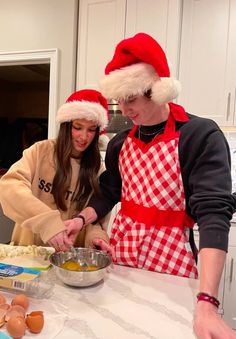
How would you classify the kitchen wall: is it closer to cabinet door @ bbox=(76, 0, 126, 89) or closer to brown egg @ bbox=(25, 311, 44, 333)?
cabinet door @ bbox=(76, 0, 126, 89)

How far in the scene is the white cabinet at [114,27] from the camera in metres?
2.19

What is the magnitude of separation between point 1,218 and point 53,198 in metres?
2.44

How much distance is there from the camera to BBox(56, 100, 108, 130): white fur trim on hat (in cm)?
134

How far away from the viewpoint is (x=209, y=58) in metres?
2.21

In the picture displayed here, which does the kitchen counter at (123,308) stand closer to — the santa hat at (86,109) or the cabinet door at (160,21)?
the santa hat at (86,109)

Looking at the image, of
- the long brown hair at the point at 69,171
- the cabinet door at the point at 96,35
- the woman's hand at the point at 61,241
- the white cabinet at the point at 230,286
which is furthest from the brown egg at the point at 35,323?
the cabinet door at the point at 96,35

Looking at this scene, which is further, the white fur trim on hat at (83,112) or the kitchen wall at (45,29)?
the kitchen wall at (45,29)

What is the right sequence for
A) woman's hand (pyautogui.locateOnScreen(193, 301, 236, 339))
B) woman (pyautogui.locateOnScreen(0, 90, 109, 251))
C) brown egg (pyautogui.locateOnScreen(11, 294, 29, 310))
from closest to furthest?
woman's hand (pyautogui.locateOnScreen(193, 301, 236, 339))
brown egg (pyautogui.locateOnScreen(11, 294, 29, 310))
woman (pyautogui.locateOnScreen(0, 90, 109, 251))

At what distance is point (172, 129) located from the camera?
105 cm

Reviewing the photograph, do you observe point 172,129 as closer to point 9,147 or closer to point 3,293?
point 3,293

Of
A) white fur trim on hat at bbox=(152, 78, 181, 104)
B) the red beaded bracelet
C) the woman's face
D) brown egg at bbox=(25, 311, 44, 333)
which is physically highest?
white fur trim on hat at bbox=(152, 78, 181, 104)

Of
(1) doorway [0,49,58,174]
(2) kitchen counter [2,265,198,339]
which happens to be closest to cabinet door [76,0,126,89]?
(1) doorway [0,49,58,174]

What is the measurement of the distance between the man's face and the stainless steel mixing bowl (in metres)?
0.48

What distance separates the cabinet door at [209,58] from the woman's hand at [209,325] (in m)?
1.72
